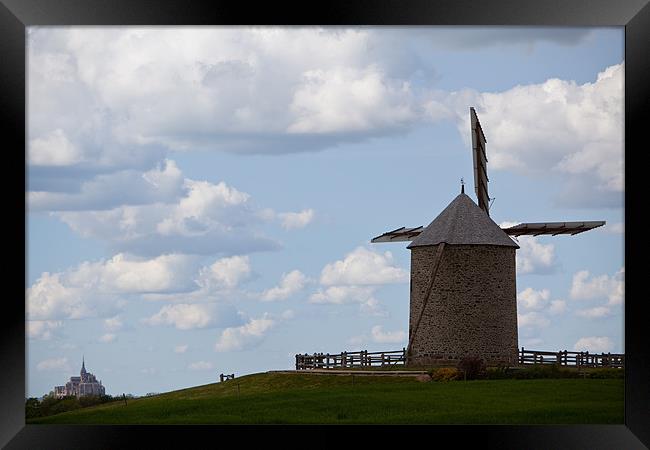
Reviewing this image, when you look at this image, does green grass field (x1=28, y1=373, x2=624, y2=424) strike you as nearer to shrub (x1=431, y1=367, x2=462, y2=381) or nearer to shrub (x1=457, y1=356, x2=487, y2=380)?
shrub (x1=431, y1=367, x2=462, y2=381)

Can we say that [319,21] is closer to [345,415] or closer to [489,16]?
[489,16]

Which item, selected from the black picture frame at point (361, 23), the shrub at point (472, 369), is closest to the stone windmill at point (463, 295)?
the shrub at point (472, 369)

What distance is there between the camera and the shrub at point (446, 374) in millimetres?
23234

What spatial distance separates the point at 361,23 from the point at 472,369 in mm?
16856

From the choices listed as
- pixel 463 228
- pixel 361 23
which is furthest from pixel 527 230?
pixel 361 23

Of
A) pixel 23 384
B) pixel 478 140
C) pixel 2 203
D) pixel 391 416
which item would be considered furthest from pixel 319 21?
pixel 478 140

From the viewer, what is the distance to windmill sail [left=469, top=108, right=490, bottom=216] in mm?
27172

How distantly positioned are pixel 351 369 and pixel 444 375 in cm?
331

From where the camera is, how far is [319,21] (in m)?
7.92

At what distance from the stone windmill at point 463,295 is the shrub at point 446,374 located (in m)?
1.40

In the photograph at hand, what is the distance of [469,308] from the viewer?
25.0 meters

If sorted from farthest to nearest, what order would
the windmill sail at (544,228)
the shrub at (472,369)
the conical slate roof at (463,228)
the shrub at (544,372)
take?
the windmill sail at (544,228) < the conical slate roof at (463,228) < the shrub at (544,372) < the shrub at (472,369)

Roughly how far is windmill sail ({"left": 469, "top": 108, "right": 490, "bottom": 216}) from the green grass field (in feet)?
21.0

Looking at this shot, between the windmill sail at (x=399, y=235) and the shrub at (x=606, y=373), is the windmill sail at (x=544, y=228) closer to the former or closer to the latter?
the windmill sail at (x=399, y=235)
